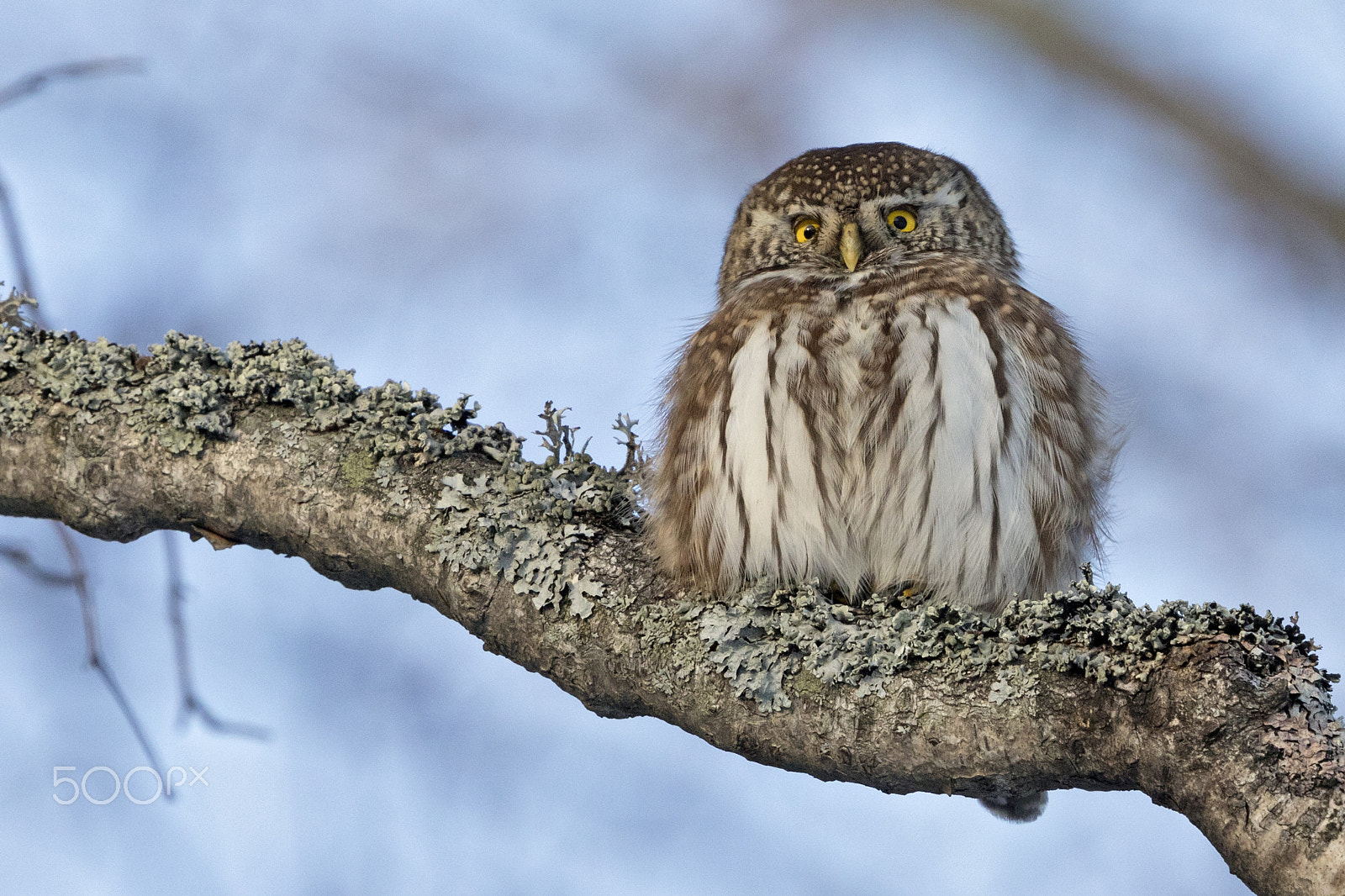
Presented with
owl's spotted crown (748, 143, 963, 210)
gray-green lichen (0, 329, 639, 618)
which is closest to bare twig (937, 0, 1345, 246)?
owl's spotted crown (748, 143, 963, 210)

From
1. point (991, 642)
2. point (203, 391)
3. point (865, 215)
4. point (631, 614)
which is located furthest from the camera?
point (865, 215)

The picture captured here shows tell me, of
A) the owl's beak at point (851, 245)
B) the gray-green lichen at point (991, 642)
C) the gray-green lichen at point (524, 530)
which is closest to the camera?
the gray-green lichen at point (991, 642)

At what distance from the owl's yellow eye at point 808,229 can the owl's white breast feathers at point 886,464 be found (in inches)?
28.2

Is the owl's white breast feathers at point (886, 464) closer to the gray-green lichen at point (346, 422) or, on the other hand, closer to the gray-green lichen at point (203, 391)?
the gray-green lichen at point (346, 422)

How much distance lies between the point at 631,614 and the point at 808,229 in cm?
174

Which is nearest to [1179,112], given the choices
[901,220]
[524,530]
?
[901,220]

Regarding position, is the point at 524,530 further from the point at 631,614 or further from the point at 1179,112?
the point at 1179,112

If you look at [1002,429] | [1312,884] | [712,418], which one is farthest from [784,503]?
[1312,884]

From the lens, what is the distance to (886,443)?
3.03 m

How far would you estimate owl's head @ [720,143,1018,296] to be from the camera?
3705 mm

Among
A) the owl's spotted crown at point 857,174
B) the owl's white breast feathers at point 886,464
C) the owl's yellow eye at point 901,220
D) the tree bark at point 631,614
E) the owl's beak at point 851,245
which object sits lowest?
the tree bark at point 631,614

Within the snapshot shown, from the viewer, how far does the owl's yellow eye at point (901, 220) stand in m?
3.81

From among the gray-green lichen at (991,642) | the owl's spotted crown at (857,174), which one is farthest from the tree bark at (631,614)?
the owl's spotted crown at (857,174)

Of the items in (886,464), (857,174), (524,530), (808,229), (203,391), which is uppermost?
(857,174)
